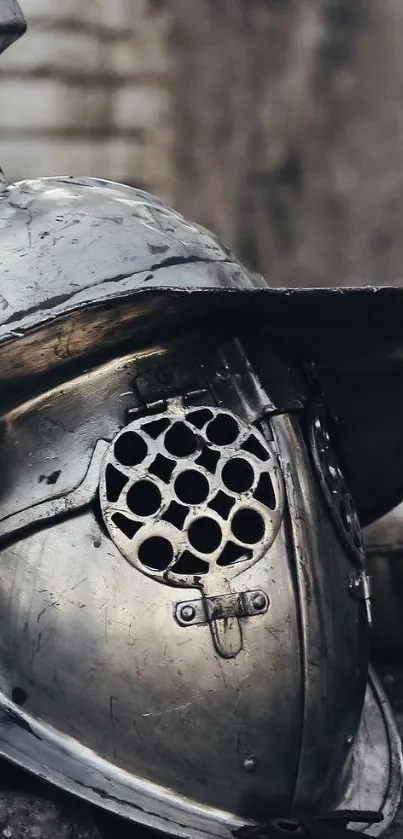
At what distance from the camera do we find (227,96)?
3689 mm

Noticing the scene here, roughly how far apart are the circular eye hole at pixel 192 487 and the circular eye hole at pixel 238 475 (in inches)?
1.1

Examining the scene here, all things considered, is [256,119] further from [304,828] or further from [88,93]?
[304,828]

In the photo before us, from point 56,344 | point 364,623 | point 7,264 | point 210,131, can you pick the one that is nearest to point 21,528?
point 56,344

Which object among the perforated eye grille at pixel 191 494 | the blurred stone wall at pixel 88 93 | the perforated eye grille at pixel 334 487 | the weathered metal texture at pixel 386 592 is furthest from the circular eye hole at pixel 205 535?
the blurred stone wall at pixel 88 93

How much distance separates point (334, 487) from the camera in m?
1.57

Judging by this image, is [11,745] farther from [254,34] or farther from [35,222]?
[254,34]

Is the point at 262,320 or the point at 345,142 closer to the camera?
the point at 262,320

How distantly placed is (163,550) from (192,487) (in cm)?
8

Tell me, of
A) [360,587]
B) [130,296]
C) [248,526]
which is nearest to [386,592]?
[360,587]

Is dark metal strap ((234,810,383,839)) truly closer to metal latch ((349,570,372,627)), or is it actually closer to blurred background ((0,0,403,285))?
metal latch ((349,570,372,627))

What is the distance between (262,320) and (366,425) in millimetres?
402

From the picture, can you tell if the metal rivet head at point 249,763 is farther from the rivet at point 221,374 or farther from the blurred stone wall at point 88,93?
A: the blurred stone wall at point 88,93

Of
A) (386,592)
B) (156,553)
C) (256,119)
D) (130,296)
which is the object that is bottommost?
(386,592)

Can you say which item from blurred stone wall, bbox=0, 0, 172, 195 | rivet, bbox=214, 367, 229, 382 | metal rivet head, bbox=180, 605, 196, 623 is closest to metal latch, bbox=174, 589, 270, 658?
metal rivet head, bbox=180, 605, 196, 623
